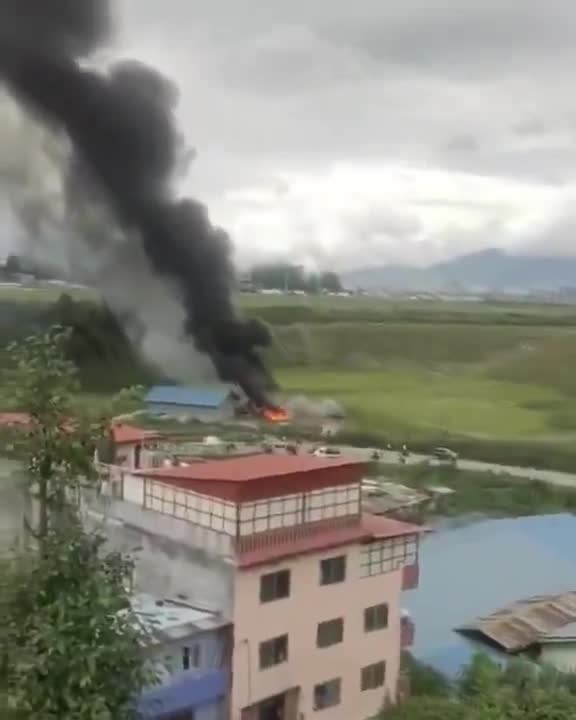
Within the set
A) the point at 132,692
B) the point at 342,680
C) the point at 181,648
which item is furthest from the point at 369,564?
the point at 132,692

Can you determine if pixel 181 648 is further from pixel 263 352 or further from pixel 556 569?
pixel 263 352

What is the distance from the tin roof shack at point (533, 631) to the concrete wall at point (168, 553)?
1436mm

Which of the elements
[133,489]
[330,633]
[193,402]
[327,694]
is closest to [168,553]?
[133,489]

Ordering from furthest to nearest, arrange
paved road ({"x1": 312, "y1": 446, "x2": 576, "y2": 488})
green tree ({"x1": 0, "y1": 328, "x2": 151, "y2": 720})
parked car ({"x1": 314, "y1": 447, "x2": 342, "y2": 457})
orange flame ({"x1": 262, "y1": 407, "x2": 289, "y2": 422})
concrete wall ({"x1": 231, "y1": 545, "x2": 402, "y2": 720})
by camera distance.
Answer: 1. orange flame ({"x1": 262, "y1": 407, "x2": 289, "y2": 422})
2. paved road ({"x1": 312, "y1": 446, "x2": 576, "y2": 488})
3. parked car ({"x1": 314, "y1": 447, "x2": 342, "y2": 457})
4. concrete wall ({"x1": 231, "y1": 545, "x2": 402, "y2": 720})
5. green tree ({"x1": 0, "y1": 328, "x2": 151, "y2": 720})

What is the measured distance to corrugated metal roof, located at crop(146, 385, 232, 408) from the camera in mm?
5730

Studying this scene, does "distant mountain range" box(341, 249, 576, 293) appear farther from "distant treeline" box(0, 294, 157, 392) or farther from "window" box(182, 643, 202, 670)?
"window" box(182, 643, 202, 670)

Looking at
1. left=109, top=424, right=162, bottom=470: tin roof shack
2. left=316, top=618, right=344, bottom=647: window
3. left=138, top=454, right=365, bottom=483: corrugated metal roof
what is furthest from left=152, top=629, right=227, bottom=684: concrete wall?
left=109, top=424, right=162, bottom=470: tin roof shack

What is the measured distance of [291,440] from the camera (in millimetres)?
5559

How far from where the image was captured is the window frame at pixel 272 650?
3619 mm

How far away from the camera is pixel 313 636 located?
3.74m

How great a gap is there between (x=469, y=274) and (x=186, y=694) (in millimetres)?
3223

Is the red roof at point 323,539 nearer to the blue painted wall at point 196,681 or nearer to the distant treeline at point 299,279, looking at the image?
the blue painted wall at point 196,681

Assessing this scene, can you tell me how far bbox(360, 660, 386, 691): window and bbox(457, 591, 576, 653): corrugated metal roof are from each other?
0.66 metres

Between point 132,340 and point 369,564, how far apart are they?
8.24 ft
